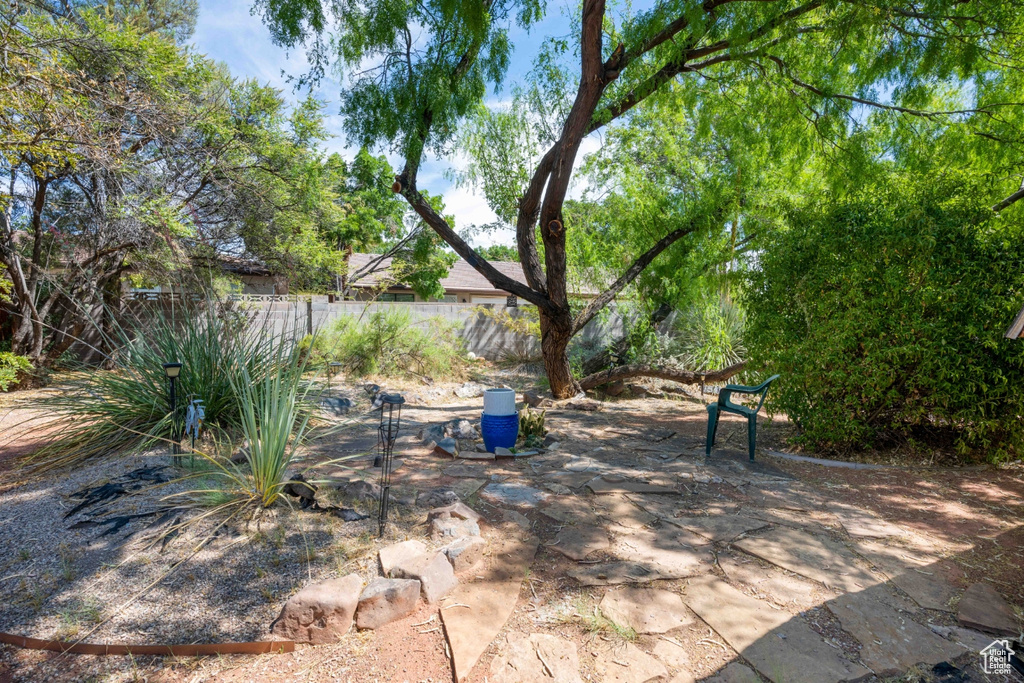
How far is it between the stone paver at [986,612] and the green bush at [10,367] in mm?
9946

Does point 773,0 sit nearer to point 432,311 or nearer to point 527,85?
point 527,85

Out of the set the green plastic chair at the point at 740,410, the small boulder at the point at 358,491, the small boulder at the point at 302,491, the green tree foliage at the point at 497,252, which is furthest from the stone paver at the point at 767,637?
the green tree foliage at the point at 497,252

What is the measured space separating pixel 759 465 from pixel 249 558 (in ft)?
12.4

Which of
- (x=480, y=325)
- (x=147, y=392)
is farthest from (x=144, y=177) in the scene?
(x=480, y=325)

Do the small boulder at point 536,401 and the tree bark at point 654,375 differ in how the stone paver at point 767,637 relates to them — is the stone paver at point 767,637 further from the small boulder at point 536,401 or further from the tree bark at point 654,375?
the tree bark at point 654,375

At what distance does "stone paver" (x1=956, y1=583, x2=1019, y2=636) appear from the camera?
81.6 inches

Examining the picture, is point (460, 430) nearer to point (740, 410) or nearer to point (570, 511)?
point (570, 511)

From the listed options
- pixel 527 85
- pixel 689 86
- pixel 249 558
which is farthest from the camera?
pixel 527 85

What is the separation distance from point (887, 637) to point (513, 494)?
2.02 meters

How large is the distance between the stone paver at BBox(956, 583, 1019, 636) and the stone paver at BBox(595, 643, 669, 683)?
135 centimetres

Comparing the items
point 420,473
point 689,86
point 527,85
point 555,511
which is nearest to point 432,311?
point 527,85

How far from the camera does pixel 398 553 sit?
248 centimetres

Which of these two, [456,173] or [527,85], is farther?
[456,173]

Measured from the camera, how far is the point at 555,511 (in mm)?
3148
